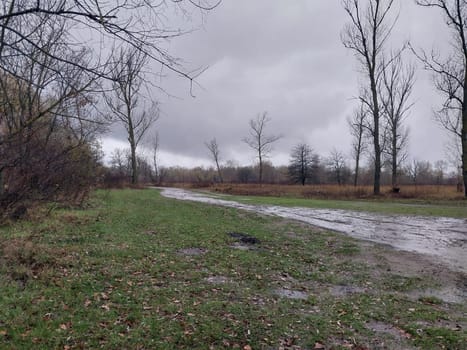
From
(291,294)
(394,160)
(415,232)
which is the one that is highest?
(394,160)

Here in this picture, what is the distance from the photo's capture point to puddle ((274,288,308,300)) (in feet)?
16.0

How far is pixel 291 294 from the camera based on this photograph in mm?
5004

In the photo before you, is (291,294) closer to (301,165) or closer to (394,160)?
(394,160)

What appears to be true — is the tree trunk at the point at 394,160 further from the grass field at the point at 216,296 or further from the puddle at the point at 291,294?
the puddle at the point at 291,294

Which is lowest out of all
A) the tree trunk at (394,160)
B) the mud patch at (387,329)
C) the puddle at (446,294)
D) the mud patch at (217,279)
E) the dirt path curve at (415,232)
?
the mud patch at (387,329)

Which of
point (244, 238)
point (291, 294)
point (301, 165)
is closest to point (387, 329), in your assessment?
point (291, 294)

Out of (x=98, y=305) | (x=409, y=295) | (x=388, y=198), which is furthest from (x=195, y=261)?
(x=388, y=198)

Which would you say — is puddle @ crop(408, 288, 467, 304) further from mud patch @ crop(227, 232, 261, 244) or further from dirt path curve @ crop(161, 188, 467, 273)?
mud patch @ crop(227, 232, 261, 244)

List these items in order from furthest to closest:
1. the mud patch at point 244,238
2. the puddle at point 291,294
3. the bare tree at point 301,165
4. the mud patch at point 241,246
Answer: the bare tree at point 301,165
the mud patch at point 244,238
the mud patch at point 241,246
the puddle at point 291,294

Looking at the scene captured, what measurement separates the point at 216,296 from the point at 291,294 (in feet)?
4.05

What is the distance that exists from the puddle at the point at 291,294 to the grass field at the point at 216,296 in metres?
0.02

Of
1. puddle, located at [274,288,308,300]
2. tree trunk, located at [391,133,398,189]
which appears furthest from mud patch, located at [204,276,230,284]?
tree trunk, located at [391,133,398,189]

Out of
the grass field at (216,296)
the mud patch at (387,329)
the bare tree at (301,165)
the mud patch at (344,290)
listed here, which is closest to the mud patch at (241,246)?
the grass field at (216,296)

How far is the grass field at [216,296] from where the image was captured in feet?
11.6
